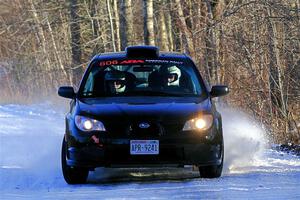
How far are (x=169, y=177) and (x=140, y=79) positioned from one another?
4.22 ft

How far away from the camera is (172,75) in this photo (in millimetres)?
9352

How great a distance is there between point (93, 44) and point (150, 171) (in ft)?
72.8

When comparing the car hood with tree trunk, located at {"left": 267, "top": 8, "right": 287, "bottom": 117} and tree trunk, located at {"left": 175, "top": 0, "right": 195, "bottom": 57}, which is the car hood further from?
tree trunk, located at {"left": 175, "top": 0, "right": 195, "bottom": 57}

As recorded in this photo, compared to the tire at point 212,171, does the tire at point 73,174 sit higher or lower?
higher

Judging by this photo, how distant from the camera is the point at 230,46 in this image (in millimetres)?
18172

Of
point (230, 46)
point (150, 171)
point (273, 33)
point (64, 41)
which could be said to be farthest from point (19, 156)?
point (64, 41)

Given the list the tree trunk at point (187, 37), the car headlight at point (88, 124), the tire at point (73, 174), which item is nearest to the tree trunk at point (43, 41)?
the tree trunk at point (187, 37)

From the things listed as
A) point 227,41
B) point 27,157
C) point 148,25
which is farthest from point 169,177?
point 148,25

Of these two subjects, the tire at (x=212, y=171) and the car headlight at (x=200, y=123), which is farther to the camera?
the tire at (x=212, y=171)

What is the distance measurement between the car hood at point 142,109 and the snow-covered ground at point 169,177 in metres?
0.73

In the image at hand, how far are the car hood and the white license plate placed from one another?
0.26 metres

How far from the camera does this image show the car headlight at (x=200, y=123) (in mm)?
7980

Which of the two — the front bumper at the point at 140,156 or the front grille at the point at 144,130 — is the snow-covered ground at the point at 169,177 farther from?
the front grille at the point at 144,130

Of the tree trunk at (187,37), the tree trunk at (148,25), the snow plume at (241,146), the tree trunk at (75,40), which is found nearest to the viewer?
the snow plume at (241,146)
